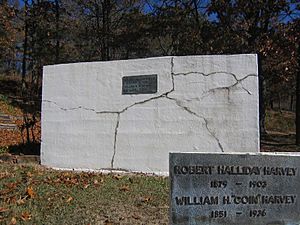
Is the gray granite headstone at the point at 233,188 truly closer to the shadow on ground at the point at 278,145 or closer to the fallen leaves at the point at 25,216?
the fallen leaves at the point at 25,216

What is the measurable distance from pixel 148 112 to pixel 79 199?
11.0ft

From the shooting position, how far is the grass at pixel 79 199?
5.75 meters

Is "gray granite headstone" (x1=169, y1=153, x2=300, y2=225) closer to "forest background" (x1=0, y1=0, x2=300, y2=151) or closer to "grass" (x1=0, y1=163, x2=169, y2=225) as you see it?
"grass" (x1=0, y1=163, x2=169, y2=225)

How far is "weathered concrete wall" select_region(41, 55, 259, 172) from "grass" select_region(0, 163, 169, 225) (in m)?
1.51

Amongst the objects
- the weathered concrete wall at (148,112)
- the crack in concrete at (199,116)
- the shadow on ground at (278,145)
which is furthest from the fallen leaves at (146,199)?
the shadow on ground at (278,145)

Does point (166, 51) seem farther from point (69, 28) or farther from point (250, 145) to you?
point (250, 145)

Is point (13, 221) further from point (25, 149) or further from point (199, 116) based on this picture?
point (25, 149)

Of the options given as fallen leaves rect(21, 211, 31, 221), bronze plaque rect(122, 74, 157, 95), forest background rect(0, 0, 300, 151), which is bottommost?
fallen leaves rect(21, 211, 31, 221)

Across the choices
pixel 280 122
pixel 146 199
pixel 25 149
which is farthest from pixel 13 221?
pixel 280 122

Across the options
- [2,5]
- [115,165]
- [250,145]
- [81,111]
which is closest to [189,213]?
[250,145]

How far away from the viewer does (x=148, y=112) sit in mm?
9398

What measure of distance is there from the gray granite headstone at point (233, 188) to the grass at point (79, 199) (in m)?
1.24

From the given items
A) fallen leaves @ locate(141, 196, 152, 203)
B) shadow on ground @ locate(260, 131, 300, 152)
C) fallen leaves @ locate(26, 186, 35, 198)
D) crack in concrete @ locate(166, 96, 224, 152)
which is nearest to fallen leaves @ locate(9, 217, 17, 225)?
fallen leaves @ locate(26, 186, 35, 198)

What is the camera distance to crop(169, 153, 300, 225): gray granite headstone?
466 cm
